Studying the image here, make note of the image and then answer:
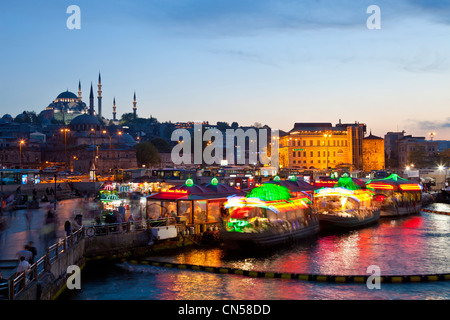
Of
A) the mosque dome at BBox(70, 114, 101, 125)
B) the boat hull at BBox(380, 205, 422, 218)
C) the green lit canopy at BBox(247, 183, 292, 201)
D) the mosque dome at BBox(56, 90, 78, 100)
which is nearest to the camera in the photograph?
the green lit canopy at BBox(247, 183, 292, 201)

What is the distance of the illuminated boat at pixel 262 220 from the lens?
22.3 meters

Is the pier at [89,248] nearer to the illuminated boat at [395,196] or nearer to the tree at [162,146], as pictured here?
the illuminated boat at [395,196]

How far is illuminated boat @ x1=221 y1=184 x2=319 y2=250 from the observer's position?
22.3 meters

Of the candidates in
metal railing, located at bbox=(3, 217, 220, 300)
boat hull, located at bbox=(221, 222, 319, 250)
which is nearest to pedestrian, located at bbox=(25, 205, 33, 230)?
metal railing, located at bbox=(3, 217, 220, 300)

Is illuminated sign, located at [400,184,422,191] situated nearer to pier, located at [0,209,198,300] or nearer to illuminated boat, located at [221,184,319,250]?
illuminated boat, located at [221,184,319,250]

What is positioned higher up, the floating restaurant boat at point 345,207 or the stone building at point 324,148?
the stone building at point 324,148

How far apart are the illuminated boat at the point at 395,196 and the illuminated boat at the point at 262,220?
14.8 meters

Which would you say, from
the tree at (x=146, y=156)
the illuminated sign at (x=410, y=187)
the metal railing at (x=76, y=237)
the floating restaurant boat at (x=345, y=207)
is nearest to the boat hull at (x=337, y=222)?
the floating restaurant boat at (x=345, y=207)

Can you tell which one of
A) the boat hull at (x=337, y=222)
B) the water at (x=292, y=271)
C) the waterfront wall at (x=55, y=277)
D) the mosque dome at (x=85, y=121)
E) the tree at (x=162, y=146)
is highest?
the mosque dome at (x=85, y=121)

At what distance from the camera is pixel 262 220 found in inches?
904

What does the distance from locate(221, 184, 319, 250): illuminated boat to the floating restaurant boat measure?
4998 mm

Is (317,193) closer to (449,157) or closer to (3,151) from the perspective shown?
(449,157)

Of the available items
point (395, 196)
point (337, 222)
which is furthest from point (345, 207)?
point (395, 196)
